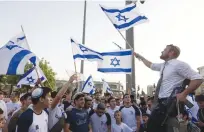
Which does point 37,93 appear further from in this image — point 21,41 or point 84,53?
point 84,53

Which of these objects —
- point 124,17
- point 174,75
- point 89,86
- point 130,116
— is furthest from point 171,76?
point 89,86

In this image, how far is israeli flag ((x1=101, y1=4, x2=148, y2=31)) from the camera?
925 cm

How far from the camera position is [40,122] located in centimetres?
439

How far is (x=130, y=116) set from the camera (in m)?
8.61

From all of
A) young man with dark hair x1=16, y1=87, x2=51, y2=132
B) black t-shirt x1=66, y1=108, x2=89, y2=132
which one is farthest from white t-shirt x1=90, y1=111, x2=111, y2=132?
young man with dark hair x1=16, y1=87, x2=51, y2=132

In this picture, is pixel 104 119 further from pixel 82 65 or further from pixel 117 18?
pixel 82 65

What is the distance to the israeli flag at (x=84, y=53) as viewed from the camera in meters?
11.4

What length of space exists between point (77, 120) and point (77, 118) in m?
0.04

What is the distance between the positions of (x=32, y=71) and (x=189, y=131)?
7453mm

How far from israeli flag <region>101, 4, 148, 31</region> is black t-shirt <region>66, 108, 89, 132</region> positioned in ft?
11.9

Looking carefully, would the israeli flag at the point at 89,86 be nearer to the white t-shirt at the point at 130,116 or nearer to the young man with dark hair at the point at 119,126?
the white t-shirt at the point at 130,116

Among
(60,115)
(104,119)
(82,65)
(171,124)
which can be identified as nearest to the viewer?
(171,124)

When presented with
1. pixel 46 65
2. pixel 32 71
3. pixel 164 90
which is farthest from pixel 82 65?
pixel 46 65

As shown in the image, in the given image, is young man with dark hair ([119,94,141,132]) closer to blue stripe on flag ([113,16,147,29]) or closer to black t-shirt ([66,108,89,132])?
blue stripe on flag ([113,16,147,29])
